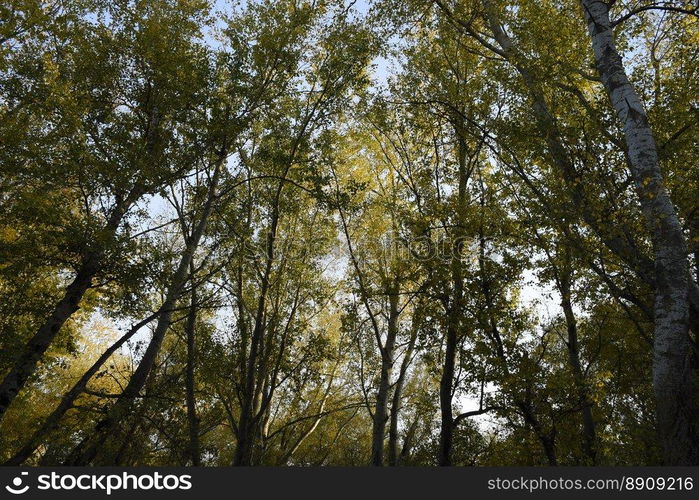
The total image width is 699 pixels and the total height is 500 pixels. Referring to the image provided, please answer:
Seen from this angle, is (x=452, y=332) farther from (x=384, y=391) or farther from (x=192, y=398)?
(x=192, y=398)

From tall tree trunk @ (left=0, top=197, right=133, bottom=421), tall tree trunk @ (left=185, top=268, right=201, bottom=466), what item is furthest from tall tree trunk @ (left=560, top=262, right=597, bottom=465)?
tall tree trunk @ (left=0, top=197, right=133, bottom=421)

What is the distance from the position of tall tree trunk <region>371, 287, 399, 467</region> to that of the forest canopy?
0.08 meters

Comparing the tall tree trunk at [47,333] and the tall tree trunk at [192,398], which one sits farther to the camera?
the tall tree trunk at [192,398]

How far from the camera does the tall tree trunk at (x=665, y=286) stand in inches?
231

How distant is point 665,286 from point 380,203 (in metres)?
10.6

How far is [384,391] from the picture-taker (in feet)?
48.6

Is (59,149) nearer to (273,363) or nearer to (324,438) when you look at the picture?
(273,363)

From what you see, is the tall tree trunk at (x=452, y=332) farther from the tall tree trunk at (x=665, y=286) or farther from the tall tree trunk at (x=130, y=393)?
the tall tree trunk at (x=130, y=393)

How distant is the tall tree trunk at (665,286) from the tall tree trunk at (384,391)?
7.82 metres

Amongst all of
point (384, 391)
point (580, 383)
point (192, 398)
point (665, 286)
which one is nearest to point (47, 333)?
point (192, 398)

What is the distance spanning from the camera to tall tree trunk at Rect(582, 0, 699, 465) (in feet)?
19.2

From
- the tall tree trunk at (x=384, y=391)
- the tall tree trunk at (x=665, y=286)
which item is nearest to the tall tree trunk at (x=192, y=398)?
the tall tree trunk at (x=384, y=391)

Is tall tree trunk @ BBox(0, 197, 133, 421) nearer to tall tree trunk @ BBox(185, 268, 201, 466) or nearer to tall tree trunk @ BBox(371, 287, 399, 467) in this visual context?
tall tree trunk @ BBox(185, 268, 201, 466)

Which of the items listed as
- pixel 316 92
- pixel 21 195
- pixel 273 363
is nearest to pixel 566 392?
pixel 273 363
